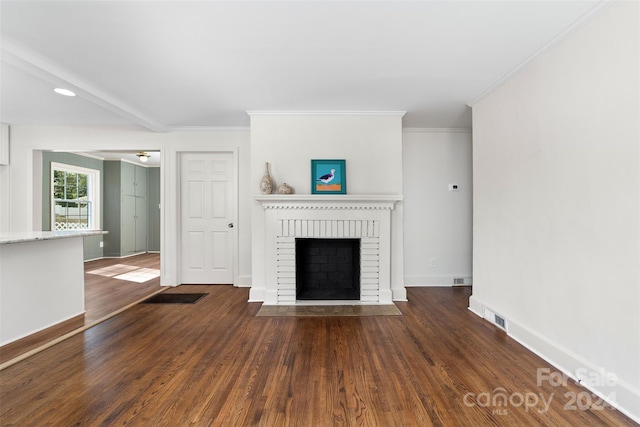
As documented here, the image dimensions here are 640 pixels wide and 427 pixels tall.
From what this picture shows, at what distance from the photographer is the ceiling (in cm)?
178

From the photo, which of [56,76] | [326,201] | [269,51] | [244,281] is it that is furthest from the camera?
[244,281]

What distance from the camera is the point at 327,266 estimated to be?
3846mm

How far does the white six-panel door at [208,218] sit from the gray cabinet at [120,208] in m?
3.55

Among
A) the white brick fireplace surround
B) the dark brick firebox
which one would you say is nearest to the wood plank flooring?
the white brick fireplace surround

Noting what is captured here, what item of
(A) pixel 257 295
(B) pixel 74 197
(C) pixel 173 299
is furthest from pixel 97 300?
(B) pixel 74 197

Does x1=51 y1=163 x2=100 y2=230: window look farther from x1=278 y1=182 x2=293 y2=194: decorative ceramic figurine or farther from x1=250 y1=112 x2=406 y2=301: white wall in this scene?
x1=278 y1=182 x2=293 y2=194: decorative ceramic figurine

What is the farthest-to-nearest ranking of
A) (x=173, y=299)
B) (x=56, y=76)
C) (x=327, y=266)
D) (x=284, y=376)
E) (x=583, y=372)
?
(x=327, y=266), (x=173, y=299), (x=56, y=76), (x=284, y=376), (x=583, y=372)

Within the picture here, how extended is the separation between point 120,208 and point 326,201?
585cm

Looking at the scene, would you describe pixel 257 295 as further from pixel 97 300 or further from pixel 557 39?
pixel 557 39

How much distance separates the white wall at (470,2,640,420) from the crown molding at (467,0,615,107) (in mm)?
35

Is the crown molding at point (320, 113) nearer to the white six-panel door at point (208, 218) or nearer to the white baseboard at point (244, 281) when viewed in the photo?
the white six-panel door at point (208, 218)

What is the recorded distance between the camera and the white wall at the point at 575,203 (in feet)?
5.28

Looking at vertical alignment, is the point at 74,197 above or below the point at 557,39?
below

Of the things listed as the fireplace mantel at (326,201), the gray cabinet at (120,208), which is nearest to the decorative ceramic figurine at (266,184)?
the fireplace mantel at (326,201)
